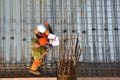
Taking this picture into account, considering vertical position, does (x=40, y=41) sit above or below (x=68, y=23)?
below

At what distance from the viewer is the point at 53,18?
5836 millimetres

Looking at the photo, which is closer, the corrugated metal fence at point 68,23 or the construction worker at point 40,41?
the construction worker at point 40,41

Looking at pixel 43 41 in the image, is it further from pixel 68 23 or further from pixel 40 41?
pixel 68 23

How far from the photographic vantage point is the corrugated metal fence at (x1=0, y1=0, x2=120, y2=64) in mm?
5781

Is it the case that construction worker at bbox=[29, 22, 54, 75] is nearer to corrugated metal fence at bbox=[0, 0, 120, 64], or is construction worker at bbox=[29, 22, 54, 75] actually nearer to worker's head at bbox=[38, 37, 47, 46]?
worker's head at bbox=[38, 37, 47, 46]

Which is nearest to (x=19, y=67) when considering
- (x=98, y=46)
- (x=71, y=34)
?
(x=71, y=34)

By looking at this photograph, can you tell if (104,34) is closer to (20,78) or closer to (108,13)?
(108,13)

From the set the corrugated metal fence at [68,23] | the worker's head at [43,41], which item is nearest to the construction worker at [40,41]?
the worker's head at [43,41]

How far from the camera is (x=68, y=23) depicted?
5.80 meters

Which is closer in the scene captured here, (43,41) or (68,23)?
(43,41)

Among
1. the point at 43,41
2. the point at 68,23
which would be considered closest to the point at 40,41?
the point at 43,41

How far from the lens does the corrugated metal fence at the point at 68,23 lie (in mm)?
5781

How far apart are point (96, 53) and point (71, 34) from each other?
0.58 metres

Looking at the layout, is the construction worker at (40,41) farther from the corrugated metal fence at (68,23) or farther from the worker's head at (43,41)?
the corrugated metal fence at (68,23)
